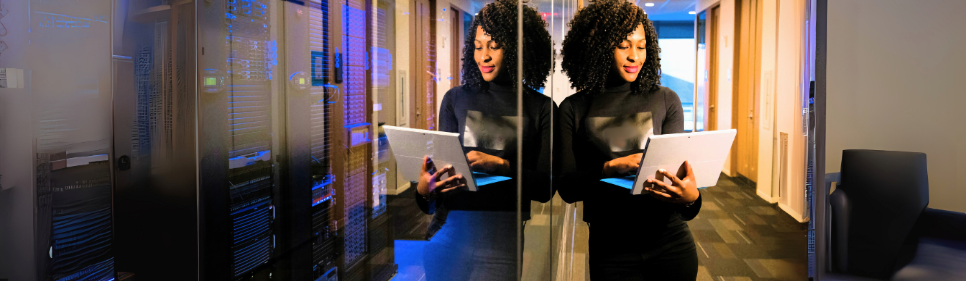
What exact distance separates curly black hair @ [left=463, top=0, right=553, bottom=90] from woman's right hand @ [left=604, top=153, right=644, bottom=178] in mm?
275

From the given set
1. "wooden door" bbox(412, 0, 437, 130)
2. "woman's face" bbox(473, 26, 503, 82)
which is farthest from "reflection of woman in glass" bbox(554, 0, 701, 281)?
"wooden door" bbox(412, 0, 437, 130)

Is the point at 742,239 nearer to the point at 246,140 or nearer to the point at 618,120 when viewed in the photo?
the point at 618,120

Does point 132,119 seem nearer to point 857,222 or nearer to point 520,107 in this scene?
point 520,107

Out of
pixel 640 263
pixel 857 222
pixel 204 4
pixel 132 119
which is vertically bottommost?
pixel 857 222

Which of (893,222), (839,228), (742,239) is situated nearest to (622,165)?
(742,239)

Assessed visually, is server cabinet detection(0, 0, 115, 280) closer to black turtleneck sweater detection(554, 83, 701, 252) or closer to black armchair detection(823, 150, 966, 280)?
black turtleneck sweater detection(554, 83, 701, 252)

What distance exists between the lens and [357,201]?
0.74 metres

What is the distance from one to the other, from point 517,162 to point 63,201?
818 mm

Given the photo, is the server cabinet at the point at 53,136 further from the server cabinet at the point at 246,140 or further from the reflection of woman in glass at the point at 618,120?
the reflection of woman in glass at the point at 618,120

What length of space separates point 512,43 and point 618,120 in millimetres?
374

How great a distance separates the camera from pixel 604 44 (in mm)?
1150

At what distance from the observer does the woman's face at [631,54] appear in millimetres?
1151

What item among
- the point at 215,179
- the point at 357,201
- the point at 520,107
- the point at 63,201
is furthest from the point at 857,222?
the point at 63,201

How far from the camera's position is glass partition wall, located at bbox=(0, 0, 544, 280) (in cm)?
72
